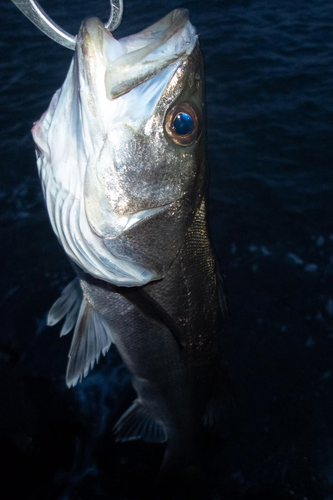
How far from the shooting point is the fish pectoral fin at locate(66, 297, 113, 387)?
215cm

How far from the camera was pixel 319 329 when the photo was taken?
12.3 feet

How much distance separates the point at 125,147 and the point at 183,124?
25 centimetres

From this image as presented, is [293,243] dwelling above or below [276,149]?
below

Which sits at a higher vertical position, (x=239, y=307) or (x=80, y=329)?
(x=80, y=329)

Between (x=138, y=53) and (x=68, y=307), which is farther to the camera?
(x=68, y=307)

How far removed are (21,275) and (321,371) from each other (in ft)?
9.97

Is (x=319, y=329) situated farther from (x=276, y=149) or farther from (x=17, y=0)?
(x=17, y=0)

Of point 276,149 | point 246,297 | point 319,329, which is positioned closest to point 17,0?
point 246,297

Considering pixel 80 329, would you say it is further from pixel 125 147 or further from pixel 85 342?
pixel 125 147

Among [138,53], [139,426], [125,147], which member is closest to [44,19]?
[138,53]

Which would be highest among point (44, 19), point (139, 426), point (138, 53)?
point (44, 19)

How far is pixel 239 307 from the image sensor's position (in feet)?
12.9

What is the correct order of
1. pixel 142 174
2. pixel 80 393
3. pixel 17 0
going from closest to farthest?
pixel 17 0
pixel 142 174
pixel 80 393

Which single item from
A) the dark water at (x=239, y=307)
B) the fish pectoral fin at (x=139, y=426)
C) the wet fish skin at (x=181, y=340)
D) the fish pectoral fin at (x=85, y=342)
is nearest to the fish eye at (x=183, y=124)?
the wet fish skin at (x=181, y=340)
